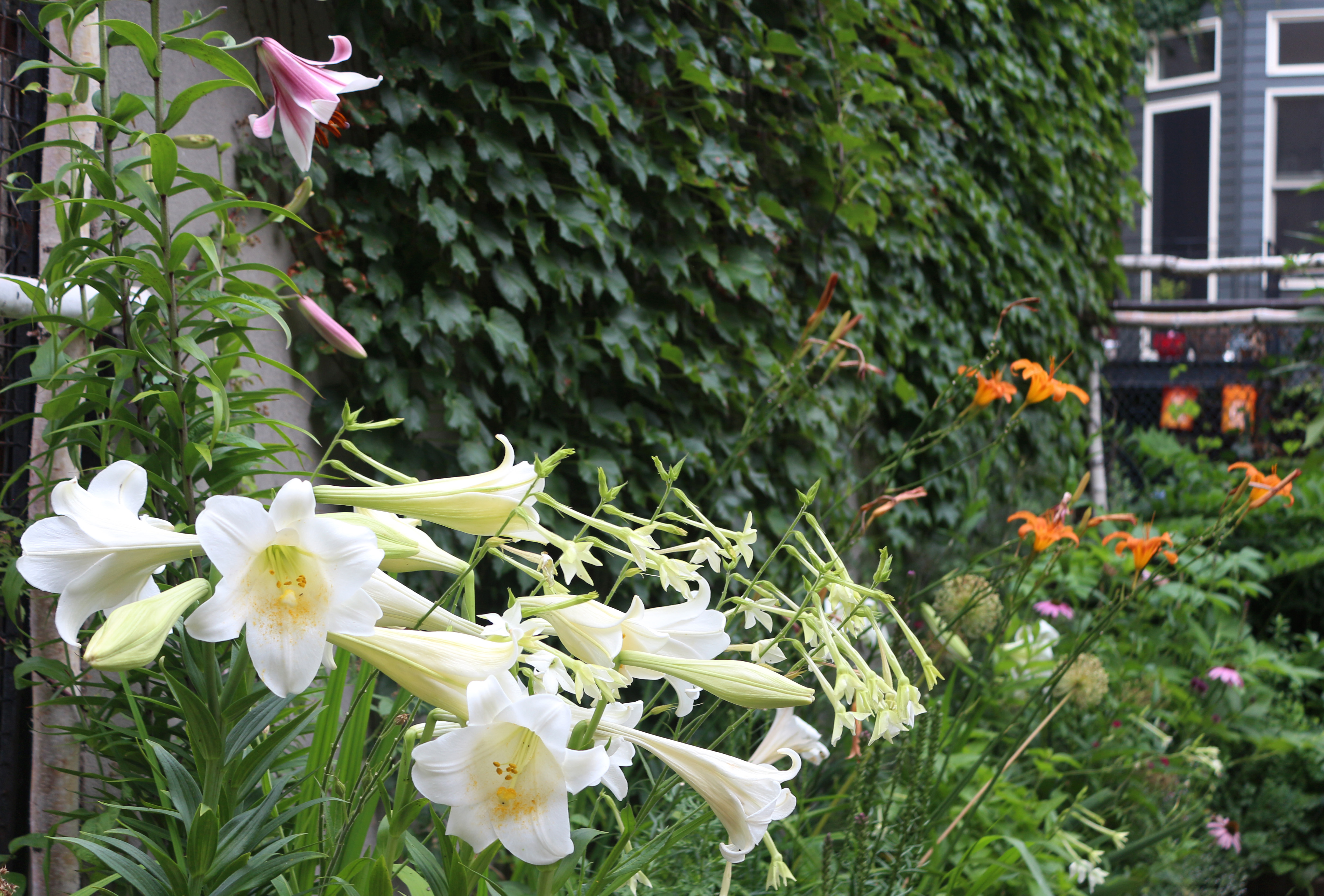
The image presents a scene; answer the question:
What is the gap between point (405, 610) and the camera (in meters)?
0.62

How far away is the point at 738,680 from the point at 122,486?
0.44m

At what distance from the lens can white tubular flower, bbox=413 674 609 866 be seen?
513 millimetres

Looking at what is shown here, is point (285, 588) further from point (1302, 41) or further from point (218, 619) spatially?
point (1302, 41)

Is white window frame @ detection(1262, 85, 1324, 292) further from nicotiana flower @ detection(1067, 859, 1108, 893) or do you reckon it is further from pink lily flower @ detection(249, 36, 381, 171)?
pink lily flower @ detection(249, 36, 381, 171)

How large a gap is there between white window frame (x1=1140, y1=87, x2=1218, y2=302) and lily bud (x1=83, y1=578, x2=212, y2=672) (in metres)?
11.2

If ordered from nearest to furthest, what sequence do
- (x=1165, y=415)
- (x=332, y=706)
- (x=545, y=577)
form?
(x=545, y=577) < (x=332, y=706) < (x=1165, y=415)

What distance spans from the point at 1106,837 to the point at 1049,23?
12.6ft

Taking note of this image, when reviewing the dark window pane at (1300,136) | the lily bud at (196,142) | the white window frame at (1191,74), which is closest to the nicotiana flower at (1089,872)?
the lily bud at (196,142)

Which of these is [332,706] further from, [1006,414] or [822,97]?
[1006,414]

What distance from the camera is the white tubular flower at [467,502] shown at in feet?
2.02

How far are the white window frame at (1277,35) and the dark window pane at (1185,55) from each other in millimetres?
541

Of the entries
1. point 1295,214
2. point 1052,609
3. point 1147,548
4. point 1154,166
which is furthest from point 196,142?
point 1295,214

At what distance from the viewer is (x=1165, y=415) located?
560 cm

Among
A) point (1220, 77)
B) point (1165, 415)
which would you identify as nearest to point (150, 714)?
point (1165, 415)
